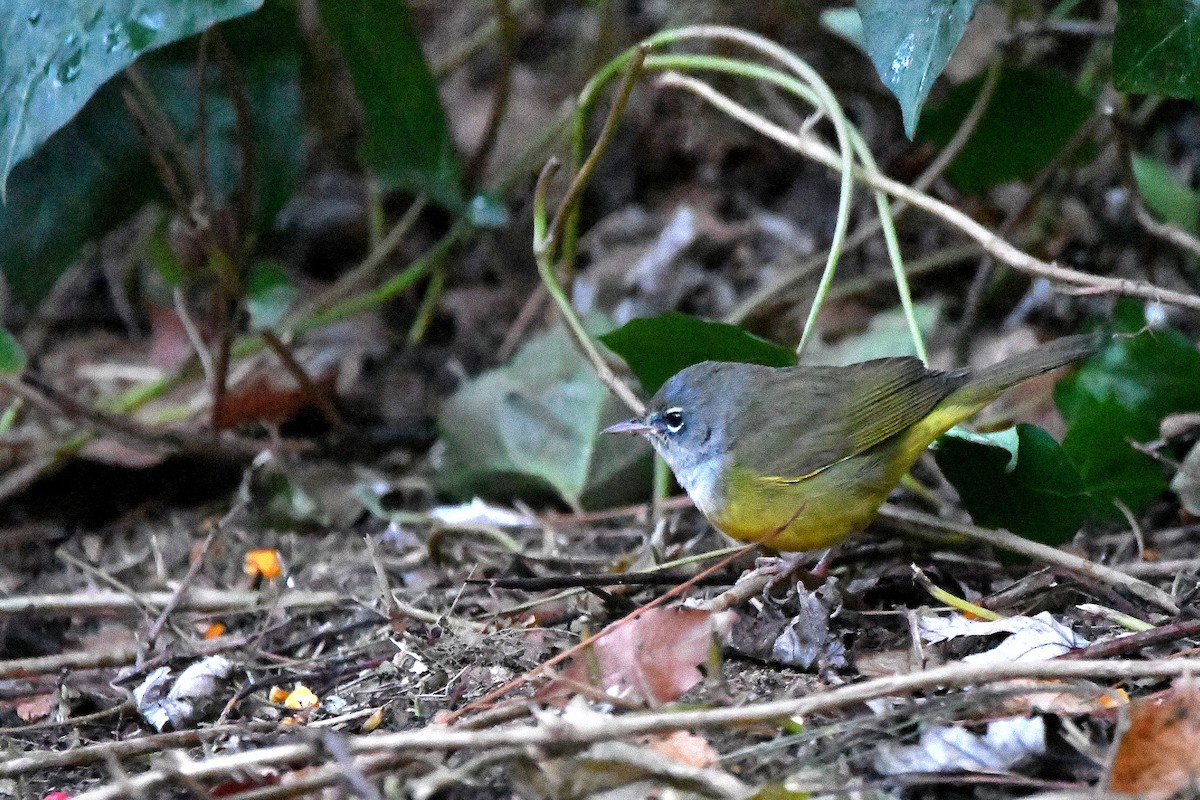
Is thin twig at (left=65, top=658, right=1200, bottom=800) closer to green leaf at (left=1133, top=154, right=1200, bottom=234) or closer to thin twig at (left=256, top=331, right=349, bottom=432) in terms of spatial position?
thin twig at (left=256, top=331, right=349, bottom=432)

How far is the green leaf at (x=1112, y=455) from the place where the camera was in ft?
11.3

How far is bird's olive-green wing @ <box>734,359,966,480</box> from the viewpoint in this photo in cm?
330

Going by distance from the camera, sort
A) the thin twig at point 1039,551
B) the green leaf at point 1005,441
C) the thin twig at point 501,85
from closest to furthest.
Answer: the thin twig at point 1039,551 → the green leaf at point 1005,441 → the thin twig at point 501,85

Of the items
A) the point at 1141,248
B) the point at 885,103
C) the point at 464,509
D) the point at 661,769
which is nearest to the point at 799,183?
the point at 885,103

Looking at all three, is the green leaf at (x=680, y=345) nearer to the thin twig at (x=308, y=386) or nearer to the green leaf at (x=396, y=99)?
the thin twig at (x=308, y=386)

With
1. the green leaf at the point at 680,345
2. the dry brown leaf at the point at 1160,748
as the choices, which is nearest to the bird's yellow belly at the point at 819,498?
the green leaf at the point at 680,345

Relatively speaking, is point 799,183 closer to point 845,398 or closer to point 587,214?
point 587,214

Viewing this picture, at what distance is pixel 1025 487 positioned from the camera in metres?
3.12

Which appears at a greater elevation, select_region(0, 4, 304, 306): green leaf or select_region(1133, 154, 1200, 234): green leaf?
select_region(0, 4, 304, 306): green leaf

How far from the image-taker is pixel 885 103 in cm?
554

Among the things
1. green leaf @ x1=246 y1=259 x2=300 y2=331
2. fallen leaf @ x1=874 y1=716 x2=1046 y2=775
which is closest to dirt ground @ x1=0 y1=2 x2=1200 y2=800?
fallen leaf @ x1=874 y1=716 x2=1046 y2=775

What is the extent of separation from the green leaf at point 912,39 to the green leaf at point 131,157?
8.14 ft

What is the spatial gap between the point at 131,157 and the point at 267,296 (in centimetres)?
72

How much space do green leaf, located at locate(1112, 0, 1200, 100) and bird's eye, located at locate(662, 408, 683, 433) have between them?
144 cm
